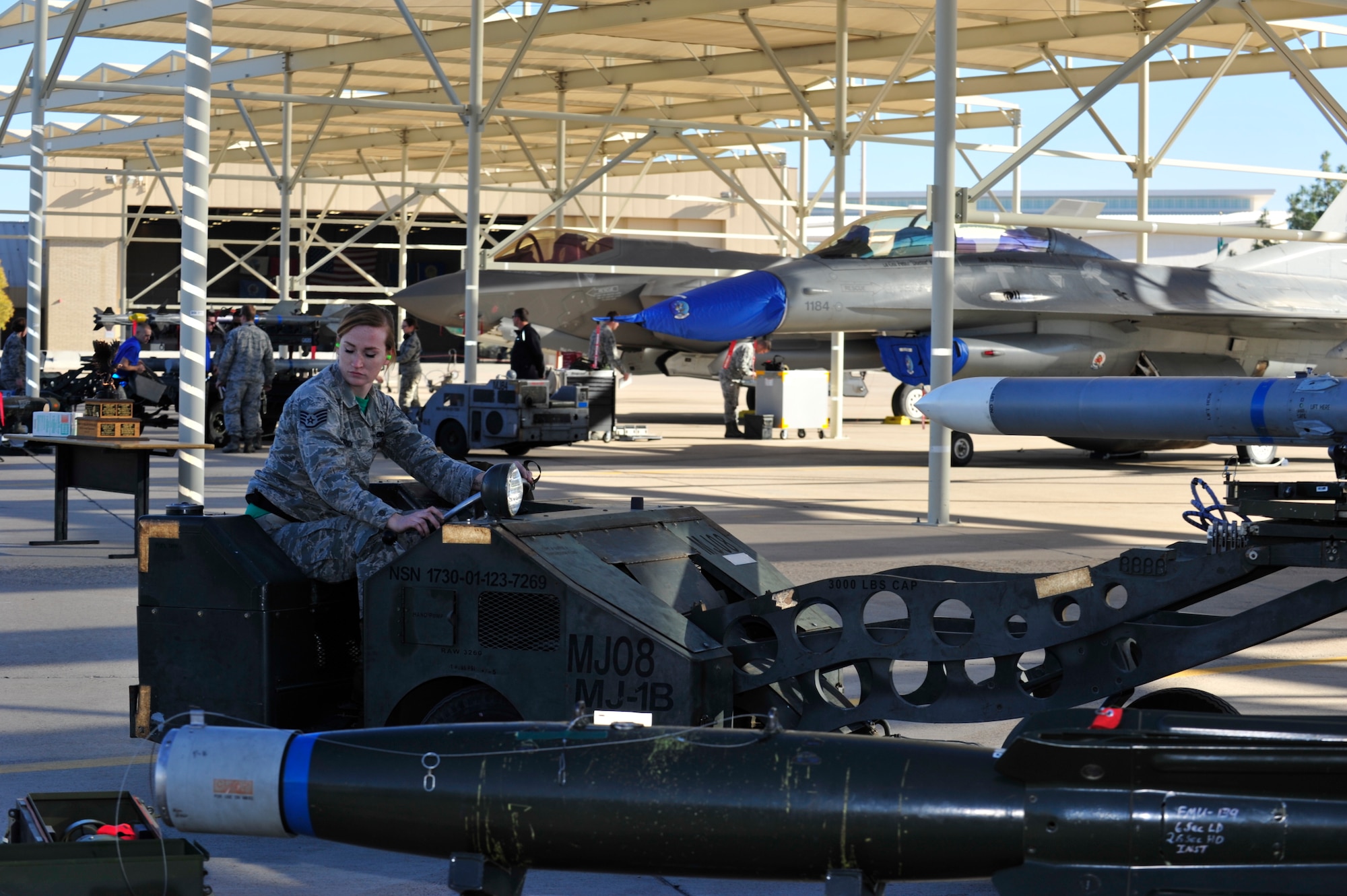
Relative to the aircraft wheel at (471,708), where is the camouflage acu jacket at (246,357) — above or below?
above

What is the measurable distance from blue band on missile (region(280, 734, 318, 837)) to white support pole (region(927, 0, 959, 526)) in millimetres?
9300

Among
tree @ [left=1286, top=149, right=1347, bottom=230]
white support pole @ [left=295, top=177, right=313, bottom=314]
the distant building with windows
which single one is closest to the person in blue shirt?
white support pole @ [left=295, top=177, right=313, bottom=314]

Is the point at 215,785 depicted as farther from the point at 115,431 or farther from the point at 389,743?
the point at 115,431

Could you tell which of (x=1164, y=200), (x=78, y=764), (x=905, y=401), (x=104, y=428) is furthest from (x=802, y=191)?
(x=1164, y=200)

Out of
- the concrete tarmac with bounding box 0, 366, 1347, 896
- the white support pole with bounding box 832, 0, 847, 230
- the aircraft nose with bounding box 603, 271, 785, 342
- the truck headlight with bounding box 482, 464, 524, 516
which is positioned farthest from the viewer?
the white support pole with bounding box 832, 0, 847, 230

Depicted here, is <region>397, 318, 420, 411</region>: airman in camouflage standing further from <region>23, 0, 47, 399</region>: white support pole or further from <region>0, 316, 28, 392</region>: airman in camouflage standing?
<region>0, 316, 28, 392</region>: airman in camouflage standing

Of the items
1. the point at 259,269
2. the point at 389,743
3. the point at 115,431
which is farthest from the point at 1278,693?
the point at 259,269

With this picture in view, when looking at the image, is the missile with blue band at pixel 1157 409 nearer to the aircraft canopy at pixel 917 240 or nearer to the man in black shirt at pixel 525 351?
the aircraft canopy at pixel 917 240

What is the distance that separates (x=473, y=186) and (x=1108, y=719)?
16.6 metres

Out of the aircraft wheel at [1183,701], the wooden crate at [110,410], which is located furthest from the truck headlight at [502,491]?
the wooden crate at [110,410]

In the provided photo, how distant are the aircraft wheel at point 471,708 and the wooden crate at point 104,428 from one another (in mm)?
7044

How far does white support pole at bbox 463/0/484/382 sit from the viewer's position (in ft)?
60.1

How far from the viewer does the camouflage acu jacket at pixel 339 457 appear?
197 inches

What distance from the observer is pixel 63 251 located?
50344 mm
